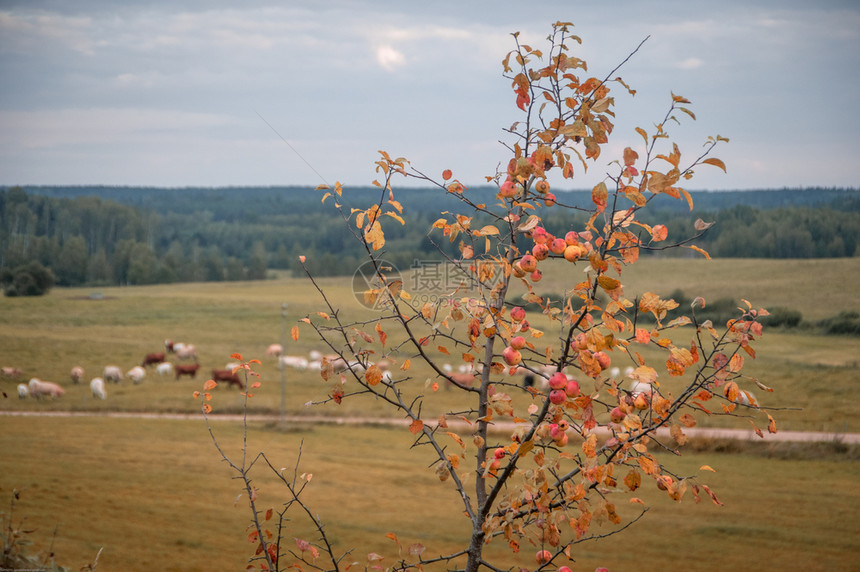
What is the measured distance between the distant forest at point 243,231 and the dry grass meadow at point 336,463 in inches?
50.7

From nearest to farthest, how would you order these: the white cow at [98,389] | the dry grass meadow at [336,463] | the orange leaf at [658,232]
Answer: the orange leaf at [658,232] → the dry grass meadow at [336,463] → the white cow at [98,389]

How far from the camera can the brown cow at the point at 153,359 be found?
105 feet

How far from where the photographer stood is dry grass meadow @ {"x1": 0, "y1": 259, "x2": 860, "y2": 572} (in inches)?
450

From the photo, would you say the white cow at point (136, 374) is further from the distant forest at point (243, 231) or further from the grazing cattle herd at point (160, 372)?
the distant forest at point (243, 231)

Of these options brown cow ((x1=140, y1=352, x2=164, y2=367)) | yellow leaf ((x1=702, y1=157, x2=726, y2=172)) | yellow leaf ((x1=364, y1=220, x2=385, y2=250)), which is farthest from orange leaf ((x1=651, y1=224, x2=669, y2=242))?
brown cow ((x1=140, y1=352, x2=164, y2=367))

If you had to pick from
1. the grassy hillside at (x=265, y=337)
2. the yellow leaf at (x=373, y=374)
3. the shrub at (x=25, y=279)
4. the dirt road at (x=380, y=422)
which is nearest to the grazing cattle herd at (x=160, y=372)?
the grassy hillside at (x=265, y=337)

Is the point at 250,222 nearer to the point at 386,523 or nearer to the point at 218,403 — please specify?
the point at 218,403

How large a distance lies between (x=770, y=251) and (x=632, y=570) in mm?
22445

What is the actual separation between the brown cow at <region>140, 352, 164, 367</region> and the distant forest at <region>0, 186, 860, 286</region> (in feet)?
17.8

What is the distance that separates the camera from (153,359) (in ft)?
105

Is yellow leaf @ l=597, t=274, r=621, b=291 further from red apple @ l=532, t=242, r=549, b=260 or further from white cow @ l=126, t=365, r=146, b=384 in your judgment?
white cow @ l=126, t=365, r=146, b=384

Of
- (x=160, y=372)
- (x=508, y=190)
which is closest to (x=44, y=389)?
(x=160, y=372)

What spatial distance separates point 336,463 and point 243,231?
51168 millimetres

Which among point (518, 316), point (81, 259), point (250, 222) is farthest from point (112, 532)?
point (250, 222)
